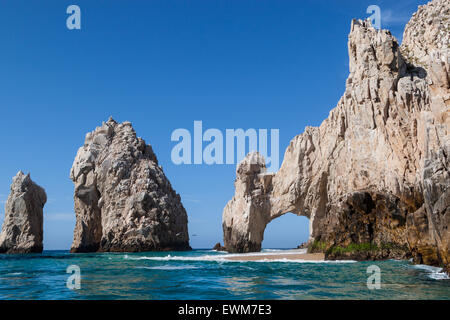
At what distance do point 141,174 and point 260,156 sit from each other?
37540mm

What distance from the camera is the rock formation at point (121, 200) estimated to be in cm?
7675

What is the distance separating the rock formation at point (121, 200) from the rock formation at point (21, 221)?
25.4 feet

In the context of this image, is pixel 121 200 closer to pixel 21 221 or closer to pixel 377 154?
pixel 21 221

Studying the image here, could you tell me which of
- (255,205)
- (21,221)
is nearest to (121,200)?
(21,221)

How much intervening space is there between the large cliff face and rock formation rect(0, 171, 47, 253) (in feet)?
161

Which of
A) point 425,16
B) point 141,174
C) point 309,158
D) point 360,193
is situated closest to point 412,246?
point 360,193

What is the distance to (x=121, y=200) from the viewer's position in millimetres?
78875

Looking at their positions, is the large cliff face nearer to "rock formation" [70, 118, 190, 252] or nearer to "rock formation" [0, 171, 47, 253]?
"rock formation" [70, 118, 190, 252]

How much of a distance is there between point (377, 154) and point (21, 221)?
228 feet

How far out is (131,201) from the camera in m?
78.7

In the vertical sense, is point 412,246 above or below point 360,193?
below

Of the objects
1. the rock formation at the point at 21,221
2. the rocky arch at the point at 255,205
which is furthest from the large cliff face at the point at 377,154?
the rock formation at the point at 21,221
